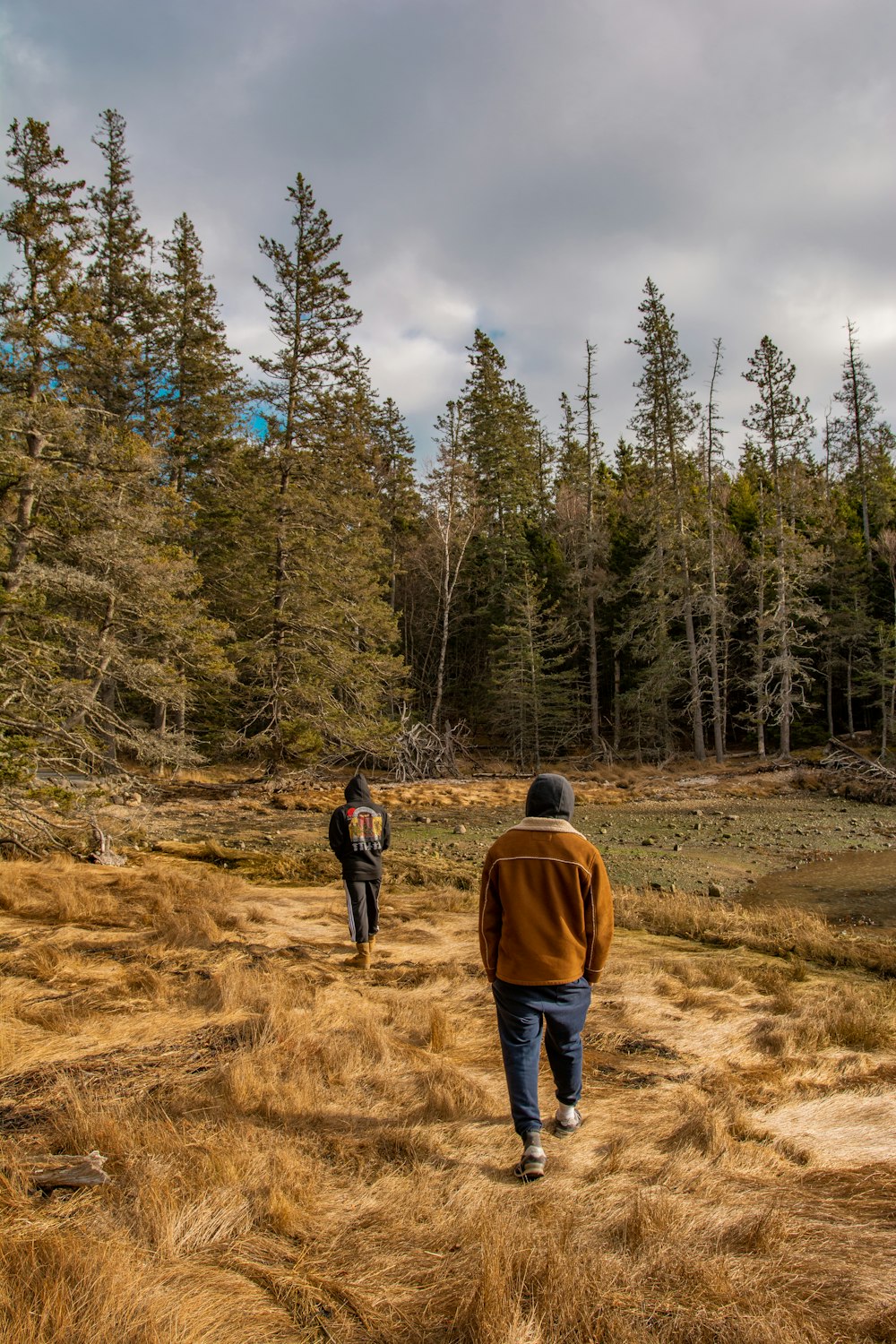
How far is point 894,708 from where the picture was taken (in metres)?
28.6

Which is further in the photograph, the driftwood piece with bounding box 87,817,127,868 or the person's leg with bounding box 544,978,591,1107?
the driftwood piece with bounding box 87,817,127,868

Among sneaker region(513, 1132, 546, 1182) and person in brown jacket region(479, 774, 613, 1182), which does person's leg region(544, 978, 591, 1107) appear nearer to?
person in brown jacket region(479, 774, 613, 1182)

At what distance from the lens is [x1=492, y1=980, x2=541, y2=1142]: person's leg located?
3.15 m

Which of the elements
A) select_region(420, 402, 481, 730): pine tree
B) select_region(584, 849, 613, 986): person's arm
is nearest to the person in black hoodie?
select_region(584, 849, 613, 986): person's arm

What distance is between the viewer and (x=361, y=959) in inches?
254

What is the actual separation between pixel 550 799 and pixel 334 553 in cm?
2055

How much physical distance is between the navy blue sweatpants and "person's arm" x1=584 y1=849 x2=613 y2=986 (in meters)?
0.10

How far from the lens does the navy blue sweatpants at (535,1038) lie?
3168 mm

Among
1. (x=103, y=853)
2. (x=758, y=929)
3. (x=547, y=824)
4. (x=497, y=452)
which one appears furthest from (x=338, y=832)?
(x=497, y=452)

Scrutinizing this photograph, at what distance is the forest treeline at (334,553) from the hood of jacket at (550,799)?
733cm

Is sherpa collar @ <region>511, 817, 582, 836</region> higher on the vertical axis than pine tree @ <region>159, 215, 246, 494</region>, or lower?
lower

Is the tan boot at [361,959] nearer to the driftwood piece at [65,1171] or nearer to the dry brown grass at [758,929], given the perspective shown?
the dry brown grass at [758,929]

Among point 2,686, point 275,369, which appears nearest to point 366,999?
point 2,686

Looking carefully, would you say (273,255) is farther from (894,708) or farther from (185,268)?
(894,708)
